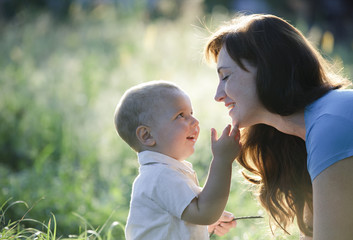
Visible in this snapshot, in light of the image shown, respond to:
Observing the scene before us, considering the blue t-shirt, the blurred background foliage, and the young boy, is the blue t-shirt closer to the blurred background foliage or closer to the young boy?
the young boy

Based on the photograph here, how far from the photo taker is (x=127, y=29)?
398 inches

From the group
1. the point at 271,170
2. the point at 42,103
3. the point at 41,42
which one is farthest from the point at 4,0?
the point at 271,170

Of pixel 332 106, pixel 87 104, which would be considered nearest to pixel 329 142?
pixel 332 106

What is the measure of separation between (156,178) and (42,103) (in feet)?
14.6

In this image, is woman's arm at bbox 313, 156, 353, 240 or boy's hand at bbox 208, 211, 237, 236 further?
boy's hand at bbox 208, 211, 237, 236

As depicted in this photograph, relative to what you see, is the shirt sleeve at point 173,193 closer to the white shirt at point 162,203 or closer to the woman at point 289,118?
the white shirt at point 162,203

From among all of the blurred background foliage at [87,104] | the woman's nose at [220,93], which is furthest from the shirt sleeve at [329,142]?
the blurred background foliage at [87,104]

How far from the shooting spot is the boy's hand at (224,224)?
2.59 metres

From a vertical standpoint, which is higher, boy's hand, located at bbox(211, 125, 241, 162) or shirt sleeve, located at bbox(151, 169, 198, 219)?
boy's hand, located at bbox(211, 125, 241, 162)

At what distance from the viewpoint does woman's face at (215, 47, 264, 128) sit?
2.27 meters

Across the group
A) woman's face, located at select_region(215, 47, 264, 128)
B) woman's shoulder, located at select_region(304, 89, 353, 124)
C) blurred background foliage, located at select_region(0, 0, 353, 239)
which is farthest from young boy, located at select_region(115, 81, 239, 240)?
blurred background foliage, located at select_region(0, 0, 353, 239)

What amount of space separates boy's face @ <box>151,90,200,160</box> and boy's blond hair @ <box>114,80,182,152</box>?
0.03 meters

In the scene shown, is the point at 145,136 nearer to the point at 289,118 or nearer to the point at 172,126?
the point at 172,126

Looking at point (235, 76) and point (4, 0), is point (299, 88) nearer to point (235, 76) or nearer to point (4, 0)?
point (235, 76)
